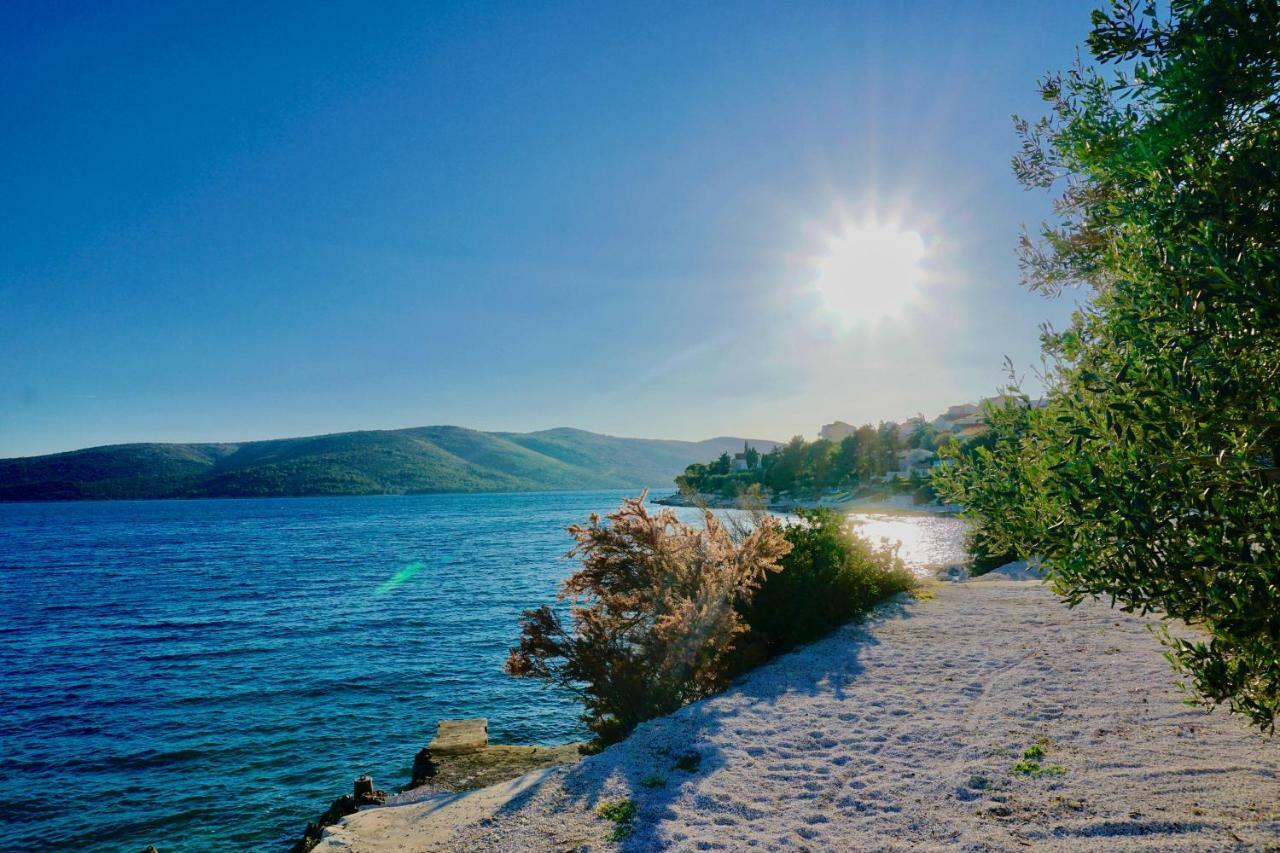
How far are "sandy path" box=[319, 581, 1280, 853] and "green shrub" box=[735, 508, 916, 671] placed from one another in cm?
231

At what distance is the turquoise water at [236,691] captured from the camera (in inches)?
631

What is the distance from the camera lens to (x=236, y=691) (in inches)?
973

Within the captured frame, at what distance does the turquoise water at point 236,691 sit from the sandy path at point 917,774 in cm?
840

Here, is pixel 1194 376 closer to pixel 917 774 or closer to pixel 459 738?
pixel 917 774

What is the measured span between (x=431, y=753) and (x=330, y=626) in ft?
82.2

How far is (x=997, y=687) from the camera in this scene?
39.9 ft

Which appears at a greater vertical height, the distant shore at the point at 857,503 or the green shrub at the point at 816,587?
the green shrub at the point at 816,587

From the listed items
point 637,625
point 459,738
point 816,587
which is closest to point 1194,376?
point 637,625

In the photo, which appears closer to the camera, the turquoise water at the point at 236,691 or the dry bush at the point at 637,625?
the dry bush at the point at 637,625

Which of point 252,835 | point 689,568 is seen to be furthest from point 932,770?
point 252,835

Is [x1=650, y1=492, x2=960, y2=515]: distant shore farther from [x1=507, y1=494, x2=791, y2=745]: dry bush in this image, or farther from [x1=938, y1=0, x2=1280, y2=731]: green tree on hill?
[x1=938, y1=0, x2=1280, y2=731]: green tree on hill

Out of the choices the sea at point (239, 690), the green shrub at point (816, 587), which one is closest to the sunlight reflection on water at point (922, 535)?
the sea at point (239, 690)

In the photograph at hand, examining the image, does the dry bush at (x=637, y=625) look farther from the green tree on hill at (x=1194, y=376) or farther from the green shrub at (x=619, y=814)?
the green tree on hill at (x=1194, y=376)

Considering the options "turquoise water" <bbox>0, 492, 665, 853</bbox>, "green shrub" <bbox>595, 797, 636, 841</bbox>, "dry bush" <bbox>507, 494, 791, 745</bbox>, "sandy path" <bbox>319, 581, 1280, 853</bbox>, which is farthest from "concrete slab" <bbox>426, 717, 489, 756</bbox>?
"green shrub" <bbox>595, 797, 636, 841</bbox>
